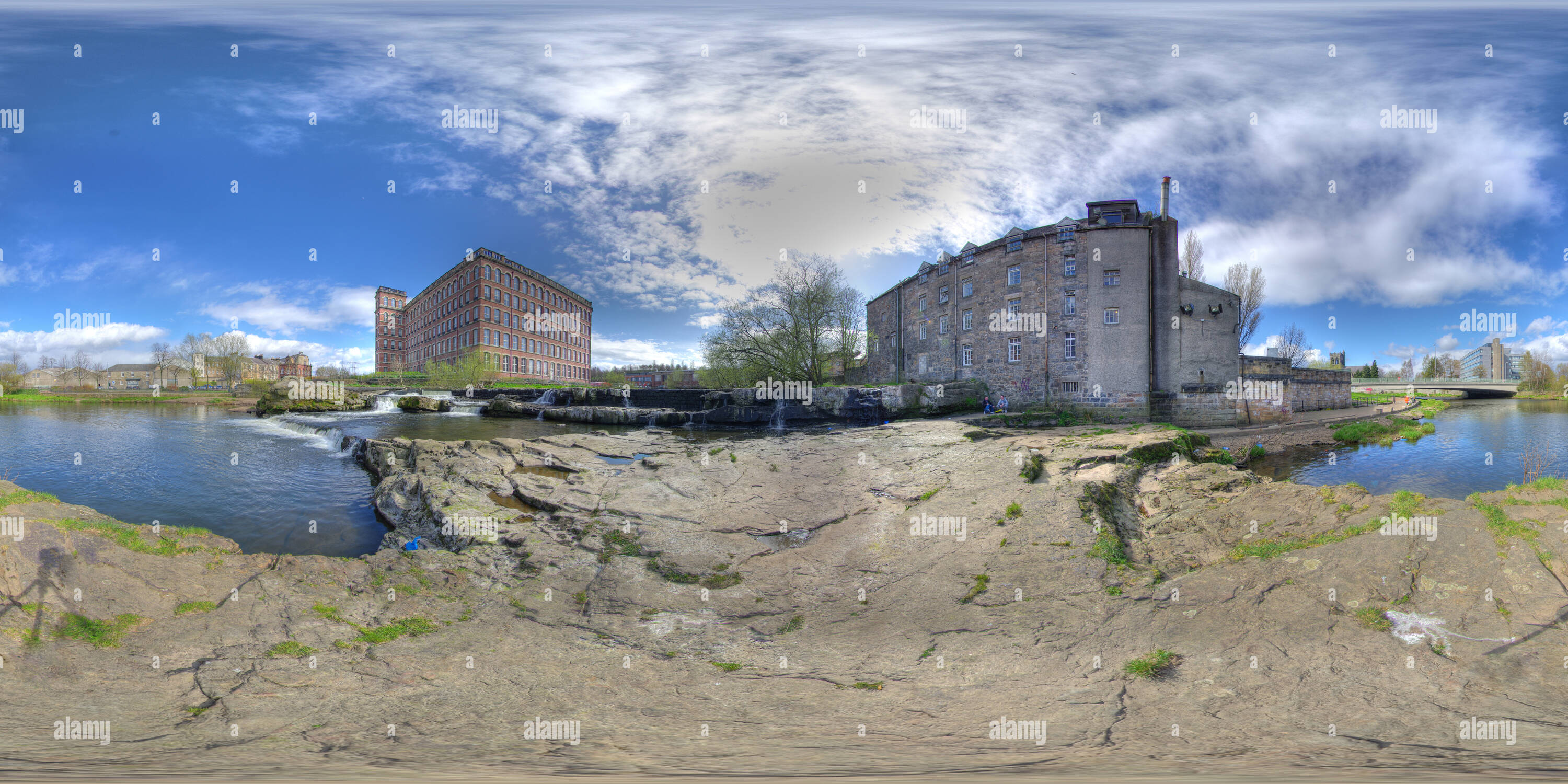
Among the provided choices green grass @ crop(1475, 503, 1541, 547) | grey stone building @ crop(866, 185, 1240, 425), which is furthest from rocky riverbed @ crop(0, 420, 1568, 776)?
grey stone building @ crop(866, 185, 1240, 425)

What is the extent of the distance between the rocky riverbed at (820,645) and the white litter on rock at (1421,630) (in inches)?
1.1

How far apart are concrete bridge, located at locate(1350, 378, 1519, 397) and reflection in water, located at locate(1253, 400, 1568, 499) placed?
21.4m

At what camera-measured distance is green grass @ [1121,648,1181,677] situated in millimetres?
3959

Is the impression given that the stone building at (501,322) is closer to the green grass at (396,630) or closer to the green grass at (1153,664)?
the green grass at (396,630)

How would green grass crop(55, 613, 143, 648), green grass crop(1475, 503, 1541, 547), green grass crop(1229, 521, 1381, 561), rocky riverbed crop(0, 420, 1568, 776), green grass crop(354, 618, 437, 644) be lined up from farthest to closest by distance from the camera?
green grass crop(1229, 521, 1381, 561)
green grass crop(1475, 503, 1541, 547)
green grass crop(354, 618, 437, 644)
green grass crop(55, 613, 143, 648)
rocky riverbed crop(0, 420, 1568, 776)

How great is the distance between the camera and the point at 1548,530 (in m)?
4.46

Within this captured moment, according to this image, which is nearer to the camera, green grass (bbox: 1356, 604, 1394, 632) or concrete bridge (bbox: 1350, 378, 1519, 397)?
green grass (bbox: 1356, 604, 1394, 632)

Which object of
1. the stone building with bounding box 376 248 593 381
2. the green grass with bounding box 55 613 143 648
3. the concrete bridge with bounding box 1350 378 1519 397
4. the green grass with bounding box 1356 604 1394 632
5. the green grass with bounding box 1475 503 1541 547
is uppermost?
the stone building with bounding box 376 248 593 381

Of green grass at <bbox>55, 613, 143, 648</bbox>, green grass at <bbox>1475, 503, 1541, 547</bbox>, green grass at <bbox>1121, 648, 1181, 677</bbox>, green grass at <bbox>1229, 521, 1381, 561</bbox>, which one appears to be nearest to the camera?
green grass at <bbox>55, 613, 143, 648</bbox>

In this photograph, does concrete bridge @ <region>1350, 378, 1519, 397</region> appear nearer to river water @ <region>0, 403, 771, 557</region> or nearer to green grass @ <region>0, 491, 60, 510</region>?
river water @ <region>0, 403, 771, 557</region>

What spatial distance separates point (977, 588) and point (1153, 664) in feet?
6.60

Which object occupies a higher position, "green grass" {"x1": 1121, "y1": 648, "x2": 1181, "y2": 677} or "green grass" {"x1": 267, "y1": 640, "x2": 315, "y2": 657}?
"green grass" {"x1": 267, "y1": 640, "x2": 315, "y2": 657}

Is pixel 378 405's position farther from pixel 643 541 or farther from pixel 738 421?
pixel 643 541

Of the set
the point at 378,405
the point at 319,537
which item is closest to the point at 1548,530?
the point at 319,537
